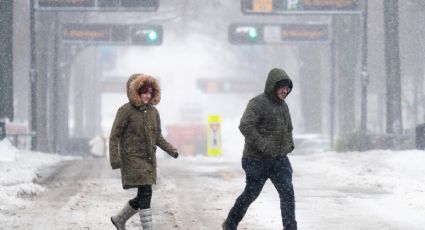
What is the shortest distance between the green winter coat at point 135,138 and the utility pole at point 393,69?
14.9m

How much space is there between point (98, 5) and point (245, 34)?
7.72 metres

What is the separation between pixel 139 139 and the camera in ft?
26.6

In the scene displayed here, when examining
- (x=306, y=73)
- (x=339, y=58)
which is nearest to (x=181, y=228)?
(x=339, y=58)

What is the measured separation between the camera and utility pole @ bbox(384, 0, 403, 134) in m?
22.2

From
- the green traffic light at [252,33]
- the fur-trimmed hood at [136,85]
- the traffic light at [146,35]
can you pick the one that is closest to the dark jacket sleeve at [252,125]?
the fur-trimmed hood at [136,85]

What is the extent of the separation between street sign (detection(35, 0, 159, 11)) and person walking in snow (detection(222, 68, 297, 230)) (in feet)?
53.8

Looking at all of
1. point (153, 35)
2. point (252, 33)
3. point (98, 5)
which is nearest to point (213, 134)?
point (252, 33)

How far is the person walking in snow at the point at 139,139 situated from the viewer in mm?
8016

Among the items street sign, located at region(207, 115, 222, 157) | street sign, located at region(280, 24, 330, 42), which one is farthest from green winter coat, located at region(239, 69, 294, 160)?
street sign, located at region(207, 115, 222, 157)

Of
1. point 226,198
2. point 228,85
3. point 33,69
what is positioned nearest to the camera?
point 226,198

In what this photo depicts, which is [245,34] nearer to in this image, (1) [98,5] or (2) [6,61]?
(1) [98,5]

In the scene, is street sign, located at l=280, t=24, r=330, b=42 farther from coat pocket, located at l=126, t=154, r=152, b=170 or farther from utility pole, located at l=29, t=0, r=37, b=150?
coat pocket, located at l=126, t=154, r=152, b=170

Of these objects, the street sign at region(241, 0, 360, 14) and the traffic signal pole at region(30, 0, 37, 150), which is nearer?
the street sign at region(241, 0, 360, 14)

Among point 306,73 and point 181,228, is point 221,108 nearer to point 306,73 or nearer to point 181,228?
point 306,73
